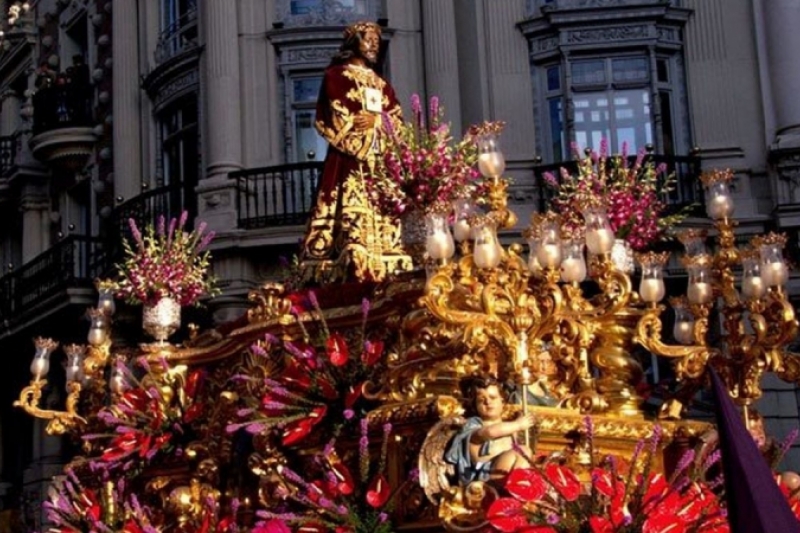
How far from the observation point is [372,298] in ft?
32.2

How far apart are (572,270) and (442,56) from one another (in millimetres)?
13718

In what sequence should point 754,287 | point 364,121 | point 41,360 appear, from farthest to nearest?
1. point 364,121
2. point 41,360
3. point 754,287

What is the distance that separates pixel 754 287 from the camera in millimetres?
9359

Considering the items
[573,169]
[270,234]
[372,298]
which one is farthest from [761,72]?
[372,298]

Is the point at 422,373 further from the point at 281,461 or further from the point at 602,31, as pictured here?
the point at 602,31

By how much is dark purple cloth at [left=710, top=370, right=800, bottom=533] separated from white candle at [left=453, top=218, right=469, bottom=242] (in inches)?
117

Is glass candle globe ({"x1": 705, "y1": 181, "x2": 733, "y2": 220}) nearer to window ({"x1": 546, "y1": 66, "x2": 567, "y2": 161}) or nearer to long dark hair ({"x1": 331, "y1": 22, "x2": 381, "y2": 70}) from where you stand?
long dark hair ({"x1": 331, "y1": 22, "x2": 381, "y2": 70})

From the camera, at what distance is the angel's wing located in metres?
8.10

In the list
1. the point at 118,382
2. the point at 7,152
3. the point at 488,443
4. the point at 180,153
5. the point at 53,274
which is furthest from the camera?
the point at 7,152

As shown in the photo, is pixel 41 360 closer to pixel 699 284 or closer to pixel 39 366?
pixel 39 366

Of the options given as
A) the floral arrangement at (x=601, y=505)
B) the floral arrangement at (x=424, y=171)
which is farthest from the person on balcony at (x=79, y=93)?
the floral arrangement at (x=601, y=505)

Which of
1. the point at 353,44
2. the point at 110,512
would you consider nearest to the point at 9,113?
the point at 353,44

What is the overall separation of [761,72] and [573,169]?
3.16m

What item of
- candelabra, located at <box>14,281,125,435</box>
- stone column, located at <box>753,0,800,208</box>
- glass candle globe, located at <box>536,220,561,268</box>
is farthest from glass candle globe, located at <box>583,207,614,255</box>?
stone column, located at <box>753,0,800,208</box>
